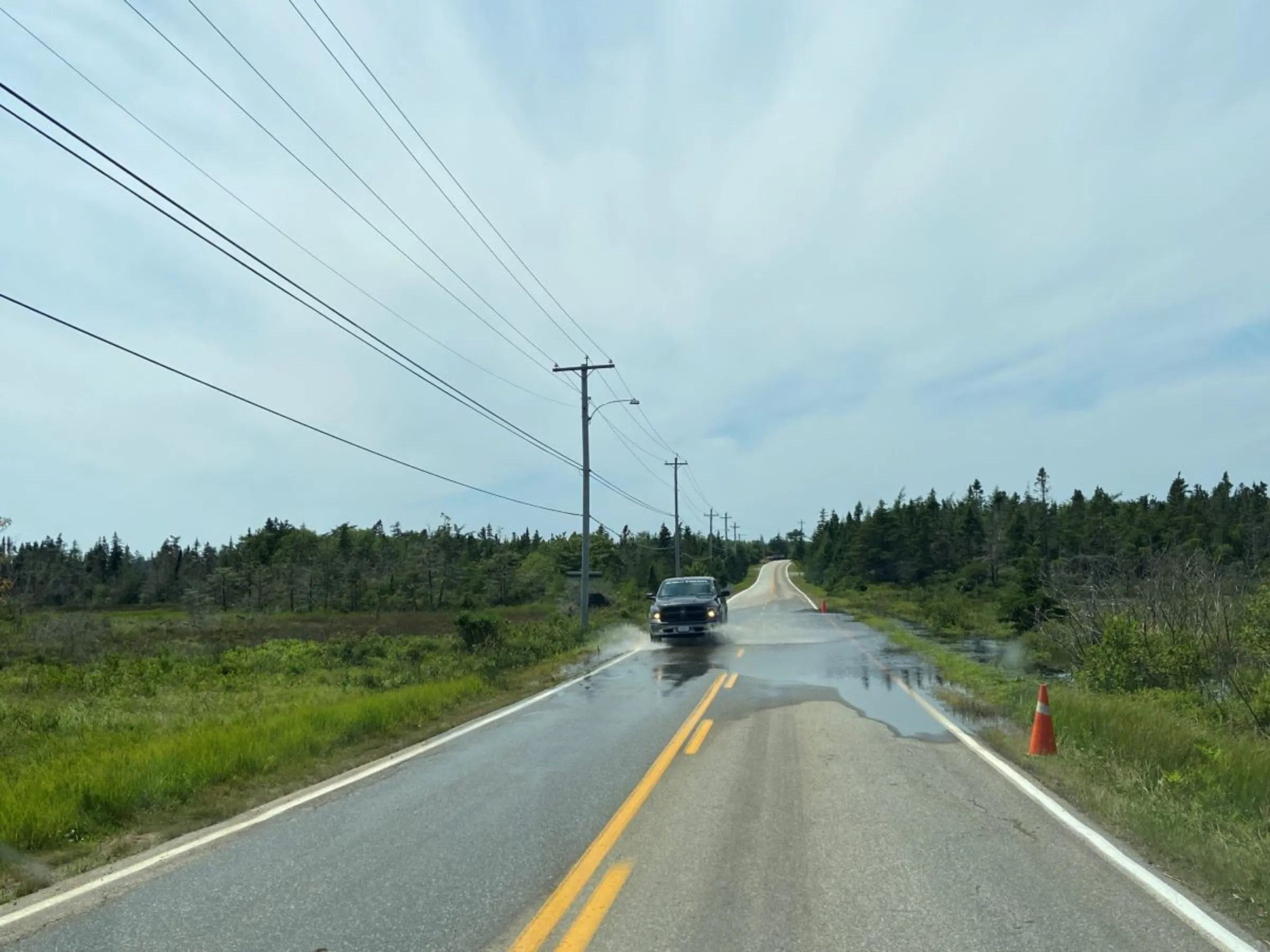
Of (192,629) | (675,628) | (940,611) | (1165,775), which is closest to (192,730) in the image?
(1165,775)

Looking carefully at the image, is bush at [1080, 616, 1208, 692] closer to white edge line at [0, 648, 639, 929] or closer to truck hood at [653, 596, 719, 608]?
white edge line at [0, 648, 639, 929]

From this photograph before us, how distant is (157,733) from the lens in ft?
40.3

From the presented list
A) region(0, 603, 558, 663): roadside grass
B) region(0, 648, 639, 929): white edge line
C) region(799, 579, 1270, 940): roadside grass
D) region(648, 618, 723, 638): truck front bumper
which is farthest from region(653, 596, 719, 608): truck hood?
region(0, 648, 639, 929): white edge line

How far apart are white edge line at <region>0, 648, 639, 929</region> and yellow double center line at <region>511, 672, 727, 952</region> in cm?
303

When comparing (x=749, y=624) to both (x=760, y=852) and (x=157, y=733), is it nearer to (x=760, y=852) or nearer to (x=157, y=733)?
(x=157, y=733)

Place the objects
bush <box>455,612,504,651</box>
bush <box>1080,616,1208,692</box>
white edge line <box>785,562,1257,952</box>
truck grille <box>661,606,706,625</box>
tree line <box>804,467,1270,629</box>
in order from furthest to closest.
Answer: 1. tree line <box>804,467,1270,629</box>
2. truck grille <box>661,606,706,625</box>
3. bush <box>455,612,504,651</box>
4. bush <box>1080,616,1208,692</box>
5. white edge line <box>785,562,1257,952</box>

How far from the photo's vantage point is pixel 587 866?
5.91m

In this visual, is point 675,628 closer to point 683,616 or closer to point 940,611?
point 683,616

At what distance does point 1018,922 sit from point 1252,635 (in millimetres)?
12418

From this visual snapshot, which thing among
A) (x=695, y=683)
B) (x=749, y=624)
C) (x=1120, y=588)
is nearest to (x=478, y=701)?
(x=695, y=683)

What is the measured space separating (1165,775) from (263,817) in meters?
8.24

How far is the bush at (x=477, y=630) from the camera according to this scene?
27312mm

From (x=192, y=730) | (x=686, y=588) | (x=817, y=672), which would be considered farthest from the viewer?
(x=686, y=588)

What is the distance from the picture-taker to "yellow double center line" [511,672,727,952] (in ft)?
15.6
